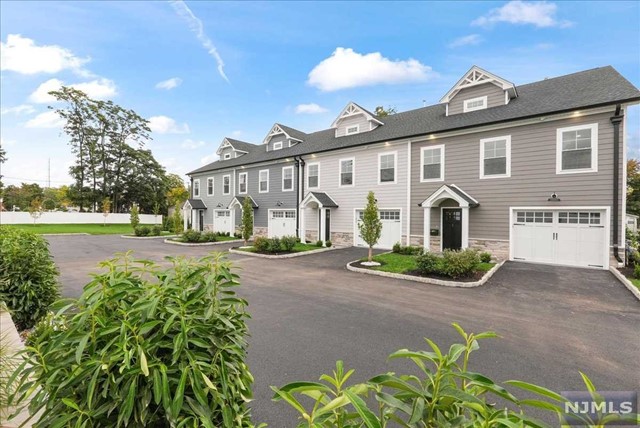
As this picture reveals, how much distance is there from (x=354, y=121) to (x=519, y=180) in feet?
34.4

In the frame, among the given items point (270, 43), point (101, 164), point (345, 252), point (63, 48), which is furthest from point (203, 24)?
point (101, 164)

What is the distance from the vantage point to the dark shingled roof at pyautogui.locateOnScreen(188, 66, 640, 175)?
10.9 meters

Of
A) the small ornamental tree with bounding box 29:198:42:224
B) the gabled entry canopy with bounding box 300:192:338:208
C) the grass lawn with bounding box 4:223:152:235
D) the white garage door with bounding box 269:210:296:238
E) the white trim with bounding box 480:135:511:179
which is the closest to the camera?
the white trim with bounding box 480:135:511:179

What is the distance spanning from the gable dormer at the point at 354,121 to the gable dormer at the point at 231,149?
11.0 meters

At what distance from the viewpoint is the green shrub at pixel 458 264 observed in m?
9.12

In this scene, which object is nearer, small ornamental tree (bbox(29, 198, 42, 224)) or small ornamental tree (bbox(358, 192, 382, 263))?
small ornamental tree (bbox(358, 192, 382, 263))

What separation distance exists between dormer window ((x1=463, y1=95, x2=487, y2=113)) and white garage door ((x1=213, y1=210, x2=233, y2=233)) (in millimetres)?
18905

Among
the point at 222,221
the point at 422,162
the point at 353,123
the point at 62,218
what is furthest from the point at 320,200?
the point at 62,218

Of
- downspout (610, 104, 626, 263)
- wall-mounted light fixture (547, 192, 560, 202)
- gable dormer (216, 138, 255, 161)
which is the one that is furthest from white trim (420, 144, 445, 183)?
gable dormer (216, 138, 255, 161)

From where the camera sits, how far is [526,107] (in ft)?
41.0

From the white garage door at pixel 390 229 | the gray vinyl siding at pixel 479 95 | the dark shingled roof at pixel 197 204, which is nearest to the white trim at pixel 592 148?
the gray vinyl siding at pixel 479 95

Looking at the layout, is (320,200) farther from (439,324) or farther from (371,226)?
(439,324)

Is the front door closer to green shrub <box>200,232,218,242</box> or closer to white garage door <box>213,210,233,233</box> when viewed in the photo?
green shrub <box>200,232,218,242</box>

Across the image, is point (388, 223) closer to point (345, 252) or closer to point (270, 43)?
point (345, 252)
